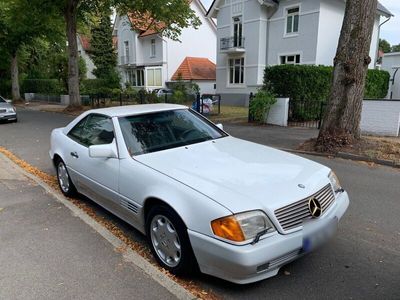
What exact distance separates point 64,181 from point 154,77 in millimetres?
32336

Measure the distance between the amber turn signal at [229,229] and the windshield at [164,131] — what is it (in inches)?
59.6

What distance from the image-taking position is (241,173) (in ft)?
10.9

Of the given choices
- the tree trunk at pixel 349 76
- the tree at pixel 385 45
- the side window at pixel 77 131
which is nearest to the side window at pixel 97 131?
the side window at pixel 77 131

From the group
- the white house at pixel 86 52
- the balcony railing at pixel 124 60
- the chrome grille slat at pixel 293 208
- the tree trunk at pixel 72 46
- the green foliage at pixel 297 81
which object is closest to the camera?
the chrome grille slat at pixel 293 208

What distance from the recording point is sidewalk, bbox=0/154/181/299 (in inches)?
119

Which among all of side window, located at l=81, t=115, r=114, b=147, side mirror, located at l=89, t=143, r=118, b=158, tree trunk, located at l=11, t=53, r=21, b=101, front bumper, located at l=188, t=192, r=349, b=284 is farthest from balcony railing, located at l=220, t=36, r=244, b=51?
front bumper, located at l=188, t=192, r=349, b=284

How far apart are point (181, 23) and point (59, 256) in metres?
18.0

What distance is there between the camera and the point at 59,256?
365 cm

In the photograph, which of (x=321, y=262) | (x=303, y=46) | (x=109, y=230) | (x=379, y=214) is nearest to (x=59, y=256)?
(x=109, y=230)

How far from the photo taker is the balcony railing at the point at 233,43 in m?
26.3

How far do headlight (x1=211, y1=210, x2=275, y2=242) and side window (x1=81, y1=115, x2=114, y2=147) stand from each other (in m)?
2.04

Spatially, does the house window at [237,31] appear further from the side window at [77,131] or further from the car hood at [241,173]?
the car hood at [241,173]

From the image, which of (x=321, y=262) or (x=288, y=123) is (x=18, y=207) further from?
(x=288, y=123)

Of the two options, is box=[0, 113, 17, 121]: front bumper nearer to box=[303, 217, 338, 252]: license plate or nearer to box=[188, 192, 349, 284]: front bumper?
box=[188, 192, 349, 284]: front bumper
